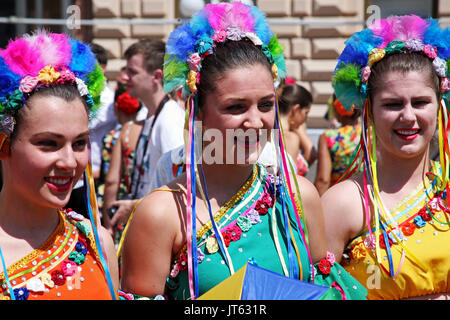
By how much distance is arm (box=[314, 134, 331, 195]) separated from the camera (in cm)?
536

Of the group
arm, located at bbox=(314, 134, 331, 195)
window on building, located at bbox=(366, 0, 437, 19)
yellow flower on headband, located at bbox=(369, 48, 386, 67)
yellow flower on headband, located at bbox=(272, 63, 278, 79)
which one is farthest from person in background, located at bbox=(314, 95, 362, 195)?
window on building, located at bbox=(366, 0, 437, 19)

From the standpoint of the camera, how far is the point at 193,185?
8.05 ft

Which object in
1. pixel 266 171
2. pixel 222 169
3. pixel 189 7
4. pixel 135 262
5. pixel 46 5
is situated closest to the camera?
pixel 135 262

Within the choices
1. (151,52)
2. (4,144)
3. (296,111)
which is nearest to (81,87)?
(4,144)

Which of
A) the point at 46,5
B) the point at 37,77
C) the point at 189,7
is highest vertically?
the point at 46,5

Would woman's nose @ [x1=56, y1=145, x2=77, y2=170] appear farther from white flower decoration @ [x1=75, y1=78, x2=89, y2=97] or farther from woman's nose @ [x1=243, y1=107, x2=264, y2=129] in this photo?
woman's nose @ [x1=243, y1=107, x2=264, y2=129]

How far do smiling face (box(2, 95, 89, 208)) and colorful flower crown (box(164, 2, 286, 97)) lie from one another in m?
0.58

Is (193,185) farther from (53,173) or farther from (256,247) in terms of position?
(53,173)

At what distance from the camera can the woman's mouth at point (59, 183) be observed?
2112 mm

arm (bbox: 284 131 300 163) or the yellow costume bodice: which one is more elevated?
arm (bbox: 284 131 300 163)

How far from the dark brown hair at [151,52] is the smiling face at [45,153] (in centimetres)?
250
